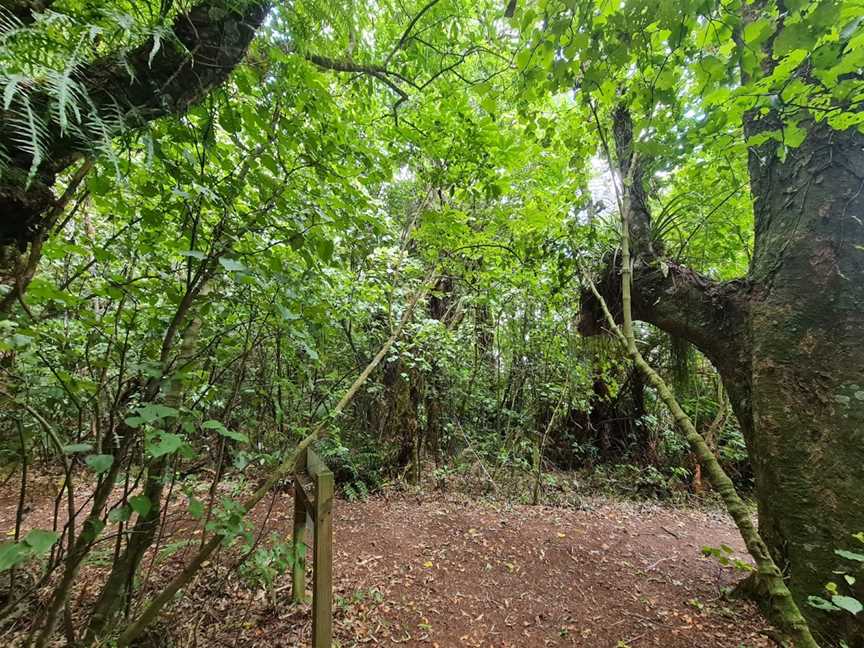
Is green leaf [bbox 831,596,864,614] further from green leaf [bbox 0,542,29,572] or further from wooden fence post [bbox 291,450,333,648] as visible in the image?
green leaf [bbox 0,542,29,572]

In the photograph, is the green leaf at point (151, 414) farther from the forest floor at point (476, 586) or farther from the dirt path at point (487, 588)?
the dirt path at point (487, 588)

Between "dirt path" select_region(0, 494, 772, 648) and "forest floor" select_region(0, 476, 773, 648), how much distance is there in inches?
0.4

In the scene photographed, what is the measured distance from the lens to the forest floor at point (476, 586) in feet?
7.68

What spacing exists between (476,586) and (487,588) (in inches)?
3.7

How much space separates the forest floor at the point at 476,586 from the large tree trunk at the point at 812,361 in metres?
0.63

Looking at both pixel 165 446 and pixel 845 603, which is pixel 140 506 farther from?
pixel 845 603

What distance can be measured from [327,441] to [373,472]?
32.8 inches

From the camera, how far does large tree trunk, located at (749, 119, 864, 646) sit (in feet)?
6.02

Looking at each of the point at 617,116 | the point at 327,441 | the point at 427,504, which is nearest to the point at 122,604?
the point at 327,441

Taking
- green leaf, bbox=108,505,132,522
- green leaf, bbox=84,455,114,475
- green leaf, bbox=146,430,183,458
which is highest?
green leaf, bbox=146,430,183,458

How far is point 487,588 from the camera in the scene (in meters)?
3.04

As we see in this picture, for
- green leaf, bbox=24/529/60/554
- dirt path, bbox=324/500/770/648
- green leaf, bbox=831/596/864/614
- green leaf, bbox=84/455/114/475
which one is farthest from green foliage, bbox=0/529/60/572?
dirt path, bbox=324/500/770/648

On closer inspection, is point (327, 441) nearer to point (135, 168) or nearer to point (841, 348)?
point (135, 168)

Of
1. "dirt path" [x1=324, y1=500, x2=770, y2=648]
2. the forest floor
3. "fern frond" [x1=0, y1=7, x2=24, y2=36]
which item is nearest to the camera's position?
"fern frond" [x1=0, y1=7, x2=24, y2=36]
